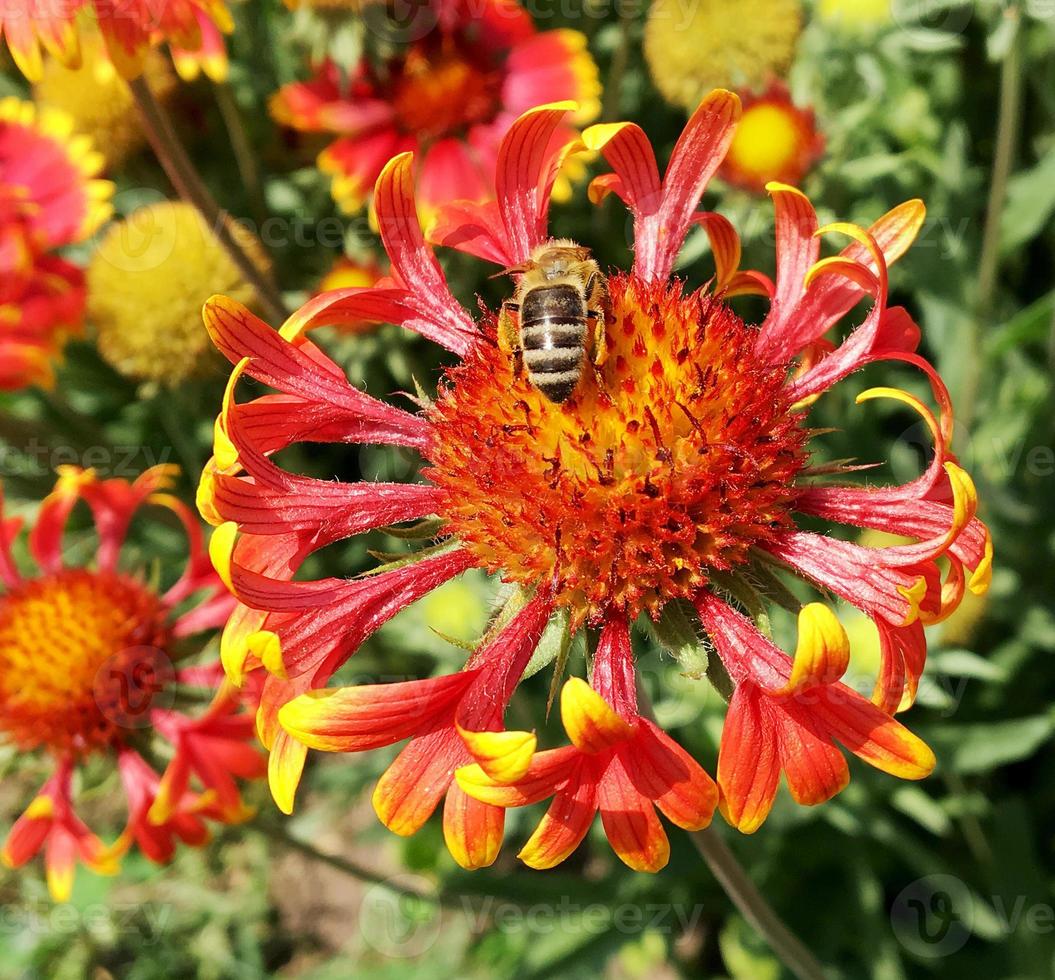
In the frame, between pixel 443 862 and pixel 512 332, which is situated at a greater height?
pixel 512 332

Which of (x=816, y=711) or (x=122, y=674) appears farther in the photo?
(x=122, y=674)

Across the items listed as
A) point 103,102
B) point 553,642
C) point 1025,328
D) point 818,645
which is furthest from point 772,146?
point 103,102

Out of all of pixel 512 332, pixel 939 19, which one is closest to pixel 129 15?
pixel 512 332

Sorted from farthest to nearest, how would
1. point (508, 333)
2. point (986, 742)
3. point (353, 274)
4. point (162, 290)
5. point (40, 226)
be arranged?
point (40, 226) → point (353, 274) → point (162, 290) → point (986, 742) → point (508, 333)

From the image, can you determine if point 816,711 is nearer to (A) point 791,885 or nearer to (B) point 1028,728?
(B) point 1028,728

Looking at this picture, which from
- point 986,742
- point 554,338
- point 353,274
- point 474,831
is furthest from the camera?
point 353,274

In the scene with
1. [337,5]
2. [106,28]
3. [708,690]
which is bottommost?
[708,690]

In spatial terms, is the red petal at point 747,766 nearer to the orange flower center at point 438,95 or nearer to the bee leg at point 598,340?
the bee leg at point 598,340

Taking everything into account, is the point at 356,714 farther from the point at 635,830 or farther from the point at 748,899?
the point at 748,899
